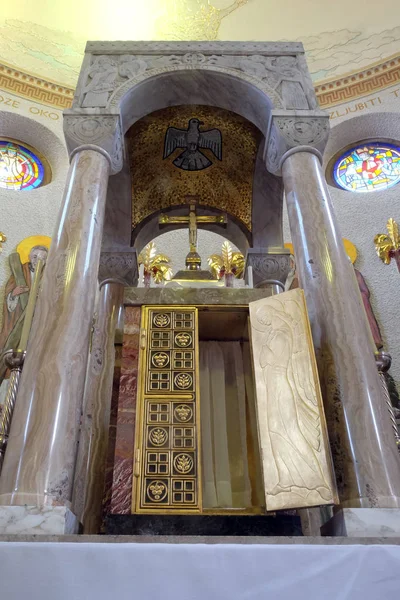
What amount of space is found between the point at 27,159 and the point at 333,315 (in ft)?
27.2

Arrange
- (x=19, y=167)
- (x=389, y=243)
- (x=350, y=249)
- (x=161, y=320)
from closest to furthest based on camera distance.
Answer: (x=161, y=320) → (x=389, y=243) → (x=350, y=249) → (x=19, y=167)

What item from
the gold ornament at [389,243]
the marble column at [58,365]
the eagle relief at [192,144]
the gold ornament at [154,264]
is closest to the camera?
the marble column at [58,365]

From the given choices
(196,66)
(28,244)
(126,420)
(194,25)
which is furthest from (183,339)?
(194,25)

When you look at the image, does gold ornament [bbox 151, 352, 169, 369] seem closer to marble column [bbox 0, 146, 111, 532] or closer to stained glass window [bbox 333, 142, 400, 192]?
marble column [bbox 0, 146, 111, 532]

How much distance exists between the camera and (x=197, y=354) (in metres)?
3.41

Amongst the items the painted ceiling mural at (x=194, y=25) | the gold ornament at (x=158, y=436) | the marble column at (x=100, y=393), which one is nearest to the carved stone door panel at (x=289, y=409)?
the gold ornament at (x=158, y=436)

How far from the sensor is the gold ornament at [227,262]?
279 inches

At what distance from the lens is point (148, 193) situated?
530cm

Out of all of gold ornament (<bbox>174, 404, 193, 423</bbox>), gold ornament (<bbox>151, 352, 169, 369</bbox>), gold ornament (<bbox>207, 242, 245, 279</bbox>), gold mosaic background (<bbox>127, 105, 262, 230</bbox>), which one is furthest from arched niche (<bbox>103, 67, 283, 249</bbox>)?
gold ornament (<bbox>207, 242, 245, 279</bbox>)

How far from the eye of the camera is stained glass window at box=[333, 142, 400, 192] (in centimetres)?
941

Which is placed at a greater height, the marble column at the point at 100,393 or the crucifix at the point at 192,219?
the crucifix at the point at 192,219

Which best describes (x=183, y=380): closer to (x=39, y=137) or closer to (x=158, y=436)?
(x=158, y=436)

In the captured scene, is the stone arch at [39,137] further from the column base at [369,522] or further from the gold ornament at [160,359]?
the column base at [369,522]

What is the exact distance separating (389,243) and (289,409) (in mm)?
6214
